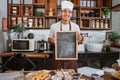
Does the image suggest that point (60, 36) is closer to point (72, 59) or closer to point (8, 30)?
point (72, 59)

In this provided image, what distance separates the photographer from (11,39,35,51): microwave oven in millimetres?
3852

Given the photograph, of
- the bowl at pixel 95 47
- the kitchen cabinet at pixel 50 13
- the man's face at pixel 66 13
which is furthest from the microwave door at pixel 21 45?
the man's face at pixel 66 13

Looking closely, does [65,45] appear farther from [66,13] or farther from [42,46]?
[42,46]

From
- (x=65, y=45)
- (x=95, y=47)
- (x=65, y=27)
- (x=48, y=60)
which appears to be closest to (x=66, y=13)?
(x=65, y=27)

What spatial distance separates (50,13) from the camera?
4211mm

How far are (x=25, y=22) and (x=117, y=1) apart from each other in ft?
7.21

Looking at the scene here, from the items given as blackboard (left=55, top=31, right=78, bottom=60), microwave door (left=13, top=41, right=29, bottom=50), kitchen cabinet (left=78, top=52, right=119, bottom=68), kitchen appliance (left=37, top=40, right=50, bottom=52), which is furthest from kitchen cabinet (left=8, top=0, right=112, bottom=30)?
blackboard (left=55, top=31, right=78, bottom=60)

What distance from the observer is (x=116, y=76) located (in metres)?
1.65

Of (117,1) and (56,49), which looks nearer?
(56,49)

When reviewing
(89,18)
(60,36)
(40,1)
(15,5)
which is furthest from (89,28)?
(60,36)

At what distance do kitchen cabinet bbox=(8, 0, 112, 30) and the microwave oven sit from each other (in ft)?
1.43

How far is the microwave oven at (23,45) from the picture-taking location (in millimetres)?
3852

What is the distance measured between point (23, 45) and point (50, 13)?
39.9 inches

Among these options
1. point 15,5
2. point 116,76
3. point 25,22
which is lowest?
point 116,76
